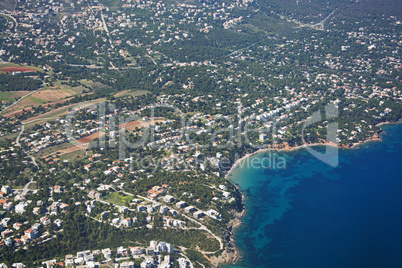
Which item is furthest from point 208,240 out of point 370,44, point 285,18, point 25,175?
point 285,18

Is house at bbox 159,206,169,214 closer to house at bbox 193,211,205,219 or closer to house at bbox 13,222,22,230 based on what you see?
house at bbox 193,211,205,219

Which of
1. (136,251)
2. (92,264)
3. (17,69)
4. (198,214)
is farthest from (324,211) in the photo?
(17,69)

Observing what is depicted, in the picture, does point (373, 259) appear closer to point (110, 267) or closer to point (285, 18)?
point (110, 267)

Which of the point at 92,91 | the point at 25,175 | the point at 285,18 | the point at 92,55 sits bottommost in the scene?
the point at 25,175

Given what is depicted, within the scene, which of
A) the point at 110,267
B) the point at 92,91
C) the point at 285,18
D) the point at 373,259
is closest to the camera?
the point at 110,267

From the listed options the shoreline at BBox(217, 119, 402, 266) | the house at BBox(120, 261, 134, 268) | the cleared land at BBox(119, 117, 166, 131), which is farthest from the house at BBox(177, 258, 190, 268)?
the cleared land at BBox(119, 117, 166, 131)

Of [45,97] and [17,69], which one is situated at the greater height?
[17,69]

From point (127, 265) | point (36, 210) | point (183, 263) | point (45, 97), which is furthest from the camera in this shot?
point (45, 97)

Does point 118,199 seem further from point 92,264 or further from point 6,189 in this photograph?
point 6,189
